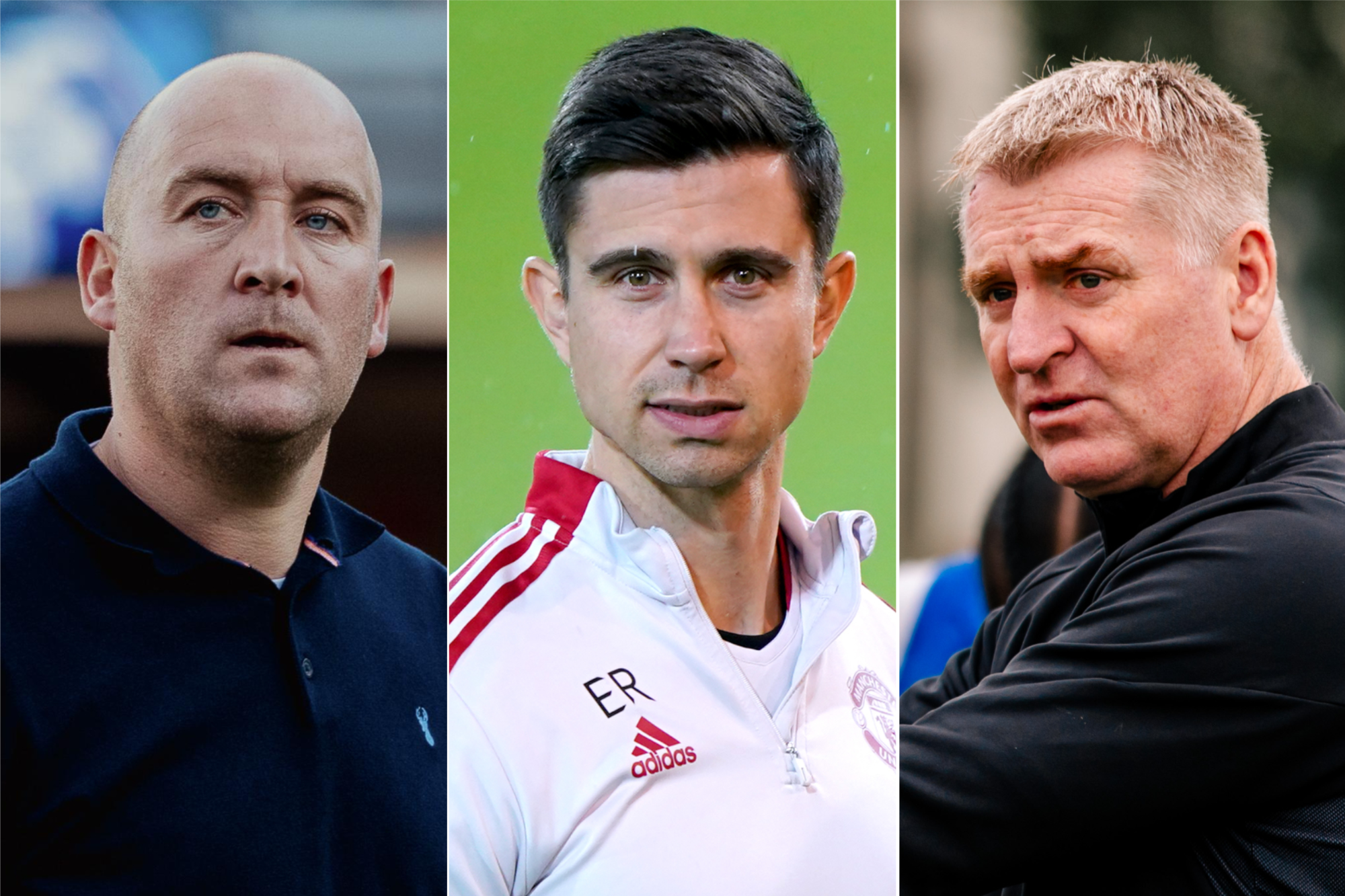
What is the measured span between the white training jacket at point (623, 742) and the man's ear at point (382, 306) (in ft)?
0.84

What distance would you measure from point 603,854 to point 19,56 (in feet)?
3.93

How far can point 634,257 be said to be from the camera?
152cm

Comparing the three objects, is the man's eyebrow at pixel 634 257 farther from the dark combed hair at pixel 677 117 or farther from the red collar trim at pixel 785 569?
the red collar trim at pixel 785 569

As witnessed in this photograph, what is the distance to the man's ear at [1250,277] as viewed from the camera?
1.65 metres

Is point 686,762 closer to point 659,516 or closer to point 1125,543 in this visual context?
point 659,516

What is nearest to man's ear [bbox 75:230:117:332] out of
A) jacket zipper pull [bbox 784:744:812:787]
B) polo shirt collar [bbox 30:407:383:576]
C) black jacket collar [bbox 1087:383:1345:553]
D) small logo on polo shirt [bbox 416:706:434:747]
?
polo shirt collar [bbox 30:407:383:576]

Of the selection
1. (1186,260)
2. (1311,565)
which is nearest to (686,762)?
(1311,565)

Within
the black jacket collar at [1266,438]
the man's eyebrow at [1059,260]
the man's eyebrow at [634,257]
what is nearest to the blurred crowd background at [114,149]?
the man's eyebrow at [634,257]

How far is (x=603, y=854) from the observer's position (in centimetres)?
149

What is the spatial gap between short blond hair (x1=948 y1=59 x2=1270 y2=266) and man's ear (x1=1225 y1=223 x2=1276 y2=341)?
20mm

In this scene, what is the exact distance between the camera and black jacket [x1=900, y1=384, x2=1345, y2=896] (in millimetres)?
1403

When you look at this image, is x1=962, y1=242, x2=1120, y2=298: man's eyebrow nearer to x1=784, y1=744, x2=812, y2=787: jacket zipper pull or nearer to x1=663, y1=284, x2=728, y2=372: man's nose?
x1=663, y1=284, x2=728, y2=372: man's nose

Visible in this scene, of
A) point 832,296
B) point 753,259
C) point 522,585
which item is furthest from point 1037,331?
point 522,585

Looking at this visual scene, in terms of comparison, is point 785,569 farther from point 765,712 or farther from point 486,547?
point 486,547
